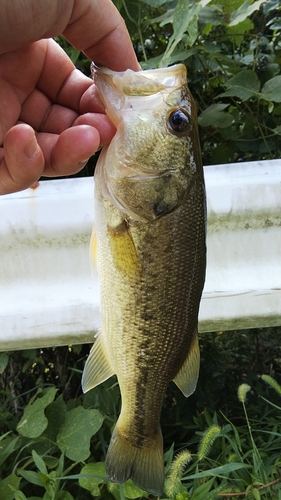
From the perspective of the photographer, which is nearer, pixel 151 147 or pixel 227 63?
pixel 151 147

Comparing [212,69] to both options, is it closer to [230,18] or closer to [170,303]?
[230,18]

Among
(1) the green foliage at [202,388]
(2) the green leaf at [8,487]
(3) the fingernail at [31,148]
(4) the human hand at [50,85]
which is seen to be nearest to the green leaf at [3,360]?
(1) the green foliage at [202,388]

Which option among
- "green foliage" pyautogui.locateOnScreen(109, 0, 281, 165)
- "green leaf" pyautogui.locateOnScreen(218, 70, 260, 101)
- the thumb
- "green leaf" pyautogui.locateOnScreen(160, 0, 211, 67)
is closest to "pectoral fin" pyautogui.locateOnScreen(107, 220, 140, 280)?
the thumb

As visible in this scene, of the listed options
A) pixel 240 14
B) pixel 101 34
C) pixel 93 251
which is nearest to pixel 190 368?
pixel 93 251

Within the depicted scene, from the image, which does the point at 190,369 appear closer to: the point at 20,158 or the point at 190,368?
the point at 190,368

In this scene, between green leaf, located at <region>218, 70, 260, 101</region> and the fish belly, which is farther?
green leaf, located at <region>218, 70, 260, 101</region>

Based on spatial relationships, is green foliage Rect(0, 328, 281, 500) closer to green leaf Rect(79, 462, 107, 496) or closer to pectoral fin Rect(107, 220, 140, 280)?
green leaf Rect(79, 462, 107, 496)

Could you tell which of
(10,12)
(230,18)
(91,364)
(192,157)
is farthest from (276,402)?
(10,12)

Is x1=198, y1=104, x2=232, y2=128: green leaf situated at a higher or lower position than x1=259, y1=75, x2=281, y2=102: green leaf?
lower
